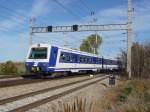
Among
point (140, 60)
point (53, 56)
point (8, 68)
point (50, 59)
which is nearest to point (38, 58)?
point (50, 59)

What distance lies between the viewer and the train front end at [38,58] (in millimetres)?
29016

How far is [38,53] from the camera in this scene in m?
30.0

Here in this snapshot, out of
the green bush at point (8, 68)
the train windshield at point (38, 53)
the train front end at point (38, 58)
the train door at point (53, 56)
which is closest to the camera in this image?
the train front end at point (38, 58)

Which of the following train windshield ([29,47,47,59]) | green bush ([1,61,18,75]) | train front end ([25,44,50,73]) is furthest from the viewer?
green bush ([1,61,18,75])

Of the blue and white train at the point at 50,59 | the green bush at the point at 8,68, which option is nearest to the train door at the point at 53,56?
the blue and white train at the point at 50,59

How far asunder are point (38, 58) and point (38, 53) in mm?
488

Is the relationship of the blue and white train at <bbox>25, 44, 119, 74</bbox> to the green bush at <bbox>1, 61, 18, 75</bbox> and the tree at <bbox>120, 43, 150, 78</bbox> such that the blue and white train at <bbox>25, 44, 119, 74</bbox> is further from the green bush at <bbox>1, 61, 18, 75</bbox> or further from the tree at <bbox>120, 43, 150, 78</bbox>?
the green bush at <bbox>1, 61, 18, 75</bbox>

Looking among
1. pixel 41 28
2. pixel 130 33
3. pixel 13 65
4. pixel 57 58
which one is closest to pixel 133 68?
pixel 130 33

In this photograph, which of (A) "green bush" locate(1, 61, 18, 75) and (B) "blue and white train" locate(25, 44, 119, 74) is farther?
(A) "green bush" locate(1, 61, 18, 75)

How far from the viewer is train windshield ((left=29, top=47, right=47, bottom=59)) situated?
29.4 metres

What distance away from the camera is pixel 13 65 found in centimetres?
4272

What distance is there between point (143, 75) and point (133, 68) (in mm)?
4724

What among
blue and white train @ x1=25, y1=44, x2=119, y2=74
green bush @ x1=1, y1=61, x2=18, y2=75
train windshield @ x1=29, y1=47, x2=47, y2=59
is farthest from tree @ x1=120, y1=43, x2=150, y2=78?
green bush @ x1=1, y1=61, x2=18, y2=75

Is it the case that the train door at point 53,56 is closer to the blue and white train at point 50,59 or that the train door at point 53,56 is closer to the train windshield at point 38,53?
the blue and white train at point 50,59
